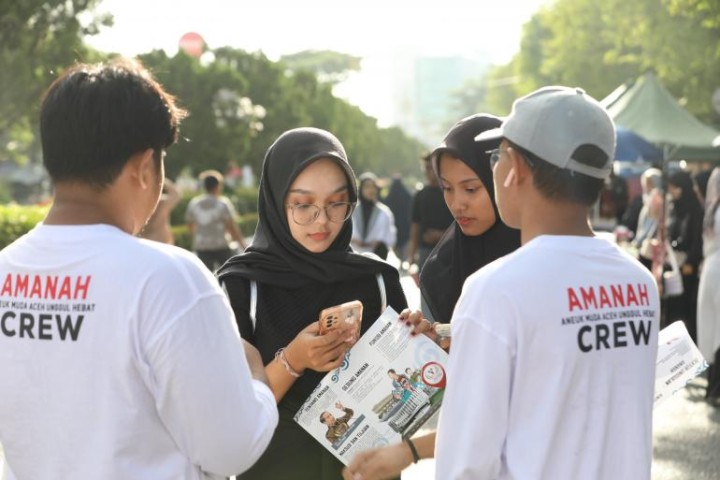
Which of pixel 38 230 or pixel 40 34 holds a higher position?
pixel 38 230

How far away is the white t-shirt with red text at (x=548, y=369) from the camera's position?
99.0 inches

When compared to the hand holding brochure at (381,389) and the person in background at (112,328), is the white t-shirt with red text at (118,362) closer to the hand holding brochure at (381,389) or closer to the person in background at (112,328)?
the person in background at (112,328)

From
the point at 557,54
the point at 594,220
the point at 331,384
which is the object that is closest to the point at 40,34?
the point at 594,220

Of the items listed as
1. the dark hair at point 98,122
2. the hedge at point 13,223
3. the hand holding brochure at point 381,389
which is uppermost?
the dark hair at point 98,122

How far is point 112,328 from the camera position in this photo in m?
2.36

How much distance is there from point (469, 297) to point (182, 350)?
0.62 meters

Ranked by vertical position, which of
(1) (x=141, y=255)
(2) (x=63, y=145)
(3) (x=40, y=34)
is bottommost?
(3) (x=40, y=34)

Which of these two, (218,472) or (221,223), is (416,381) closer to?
(218,472)

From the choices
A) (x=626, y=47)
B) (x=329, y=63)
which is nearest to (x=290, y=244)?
(x=626, y=47)

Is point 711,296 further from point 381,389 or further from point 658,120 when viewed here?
point 658,120

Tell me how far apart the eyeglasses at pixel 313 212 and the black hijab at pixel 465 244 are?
339 millimetres

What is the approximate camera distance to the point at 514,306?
250cm

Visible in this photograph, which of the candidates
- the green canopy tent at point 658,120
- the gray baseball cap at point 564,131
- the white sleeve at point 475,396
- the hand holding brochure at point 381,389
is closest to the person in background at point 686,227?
Answer: the hand holding brochure at point 381,389

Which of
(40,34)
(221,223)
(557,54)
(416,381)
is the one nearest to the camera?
(416,381)
